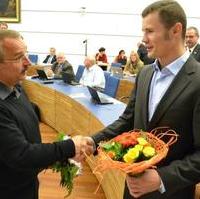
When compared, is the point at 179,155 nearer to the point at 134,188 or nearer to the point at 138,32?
the point at 134,188

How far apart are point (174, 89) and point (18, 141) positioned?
75cm

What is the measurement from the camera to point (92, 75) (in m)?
7.04

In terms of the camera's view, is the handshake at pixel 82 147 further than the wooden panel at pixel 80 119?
No

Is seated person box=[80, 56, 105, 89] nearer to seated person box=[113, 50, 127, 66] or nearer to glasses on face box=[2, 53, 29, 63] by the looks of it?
seated person box=[113, 50, 127, 66]

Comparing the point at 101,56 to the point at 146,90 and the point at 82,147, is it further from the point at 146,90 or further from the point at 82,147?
the point at 146,90

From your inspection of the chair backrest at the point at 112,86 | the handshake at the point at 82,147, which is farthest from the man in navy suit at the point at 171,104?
the chair backrest at the point at 112,86

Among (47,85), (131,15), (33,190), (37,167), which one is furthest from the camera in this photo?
(131,15)

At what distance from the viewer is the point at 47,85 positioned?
251 inches

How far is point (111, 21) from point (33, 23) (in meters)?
2.51

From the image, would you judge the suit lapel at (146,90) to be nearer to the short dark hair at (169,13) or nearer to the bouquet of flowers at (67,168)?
the short dark hair at (169,13)

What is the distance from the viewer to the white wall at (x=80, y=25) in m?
11.4

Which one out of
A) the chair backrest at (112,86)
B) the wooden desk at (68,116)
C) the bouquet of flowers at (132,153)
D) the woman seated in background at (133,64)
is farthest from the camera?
the woman seated in background at (133,64)

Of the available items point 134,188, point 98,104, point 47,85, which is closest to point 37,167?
point 134,188

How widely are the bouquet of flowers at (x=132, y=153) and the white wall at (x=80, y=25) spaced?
33.6 ft
